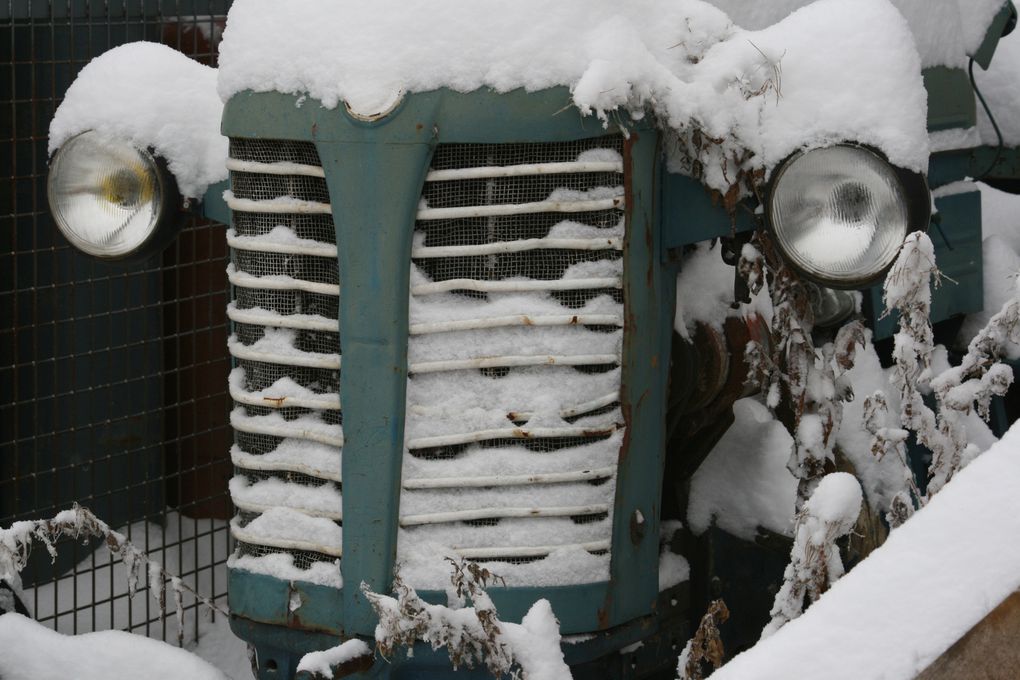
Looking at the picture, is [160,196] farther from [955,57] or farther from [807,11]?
[955,57]

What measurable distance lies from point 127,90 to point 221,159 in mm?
244

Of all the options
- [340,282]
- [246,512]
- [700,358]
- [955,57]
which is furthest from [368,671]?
[955,57]

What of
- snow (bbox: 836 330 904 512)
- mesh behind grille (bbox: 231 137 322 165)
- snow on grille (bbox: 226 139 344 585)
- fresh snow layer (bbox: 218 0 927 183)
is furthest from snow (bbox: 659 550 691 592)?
mesh behind grille (bbox: 231 137 322 165)

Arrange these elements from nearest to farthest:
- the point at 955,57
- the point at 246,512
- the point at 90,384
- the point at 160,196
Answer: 1. the point at 246,512
2. the point at 160,196
3. the point at 955,57
4. the point at 90,384

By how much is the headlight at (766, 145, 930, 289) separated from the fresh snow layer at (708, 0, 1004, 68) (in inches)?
24.4

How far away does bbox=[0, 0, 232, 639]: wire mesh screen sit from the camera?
4.14 meters

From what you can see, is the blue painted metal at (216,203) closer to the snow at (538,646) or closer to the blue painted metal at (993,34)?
the snow at (538,646)

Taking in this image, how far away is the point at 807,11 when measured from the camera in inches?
106

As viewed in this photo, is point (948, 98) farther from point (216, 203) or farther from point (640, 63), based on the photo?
point (216, 203)

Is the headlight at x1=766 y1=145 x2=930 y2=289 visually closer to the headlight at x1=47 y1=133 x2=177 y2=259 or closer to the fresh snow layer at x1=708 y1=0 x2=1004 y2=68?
the fresh snow layer at x1=708 y1=0 x2=1004 y2=68

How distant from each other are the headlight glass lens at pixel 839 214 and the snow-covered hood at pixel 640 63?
1.3 inches

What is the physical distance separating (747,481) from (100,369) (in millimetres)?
2219

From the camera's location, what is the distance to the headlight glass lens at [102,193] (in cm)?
303

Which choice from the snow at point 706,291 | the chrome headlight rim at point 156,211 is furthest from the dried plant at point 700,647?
the chrome headlight rim at point 156,211
